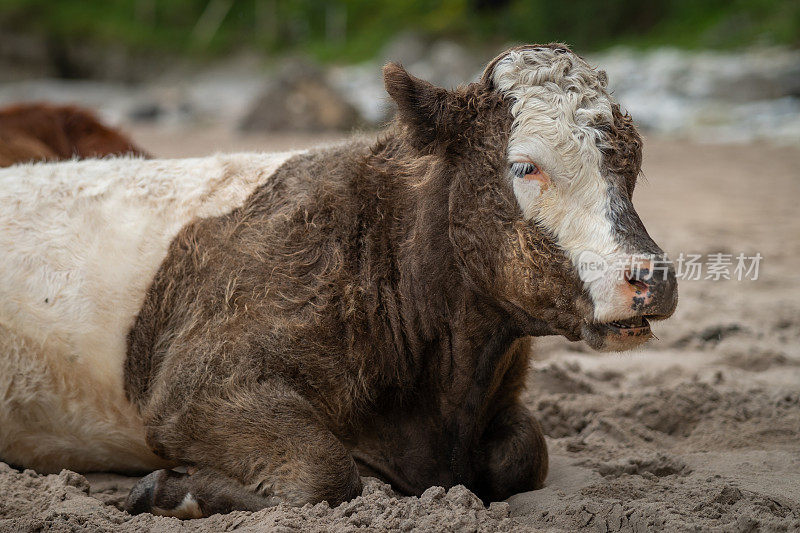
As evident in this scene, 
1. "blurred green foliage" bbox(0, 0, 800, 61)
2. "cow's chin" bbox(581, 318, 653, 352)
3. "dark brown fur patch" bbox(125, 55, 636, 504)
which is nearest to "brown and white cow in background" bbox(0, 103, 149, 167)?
"dark brown fur patch" bbox(125, 55, 636, 504)

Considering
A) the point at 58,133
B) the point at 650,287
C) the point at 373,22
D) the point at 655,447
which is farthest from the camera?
the point at 373,22

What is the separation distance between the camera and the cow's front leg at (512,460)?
3646 mm

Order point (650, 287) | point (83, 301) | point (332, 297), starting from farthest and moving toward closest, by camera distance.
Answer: point (83, 301) → point (332, 297) → point (650, 287)

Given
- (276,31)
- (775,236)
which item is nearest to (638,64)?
(775,236)

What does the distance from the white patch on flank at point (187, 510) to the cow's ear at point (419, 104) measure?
1.66m

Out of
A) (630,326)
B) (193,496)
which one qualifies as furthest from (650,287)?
(193,496)

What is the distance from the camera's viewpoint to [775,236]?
8.01m

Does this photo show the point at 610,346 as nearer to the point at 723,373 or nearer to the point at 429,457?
the point at 429,457

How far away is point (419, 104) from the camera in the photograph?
132 inches

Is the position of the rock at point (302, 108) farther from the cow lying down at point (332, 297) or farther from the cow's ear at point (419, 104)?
the cow's ear at point (419, 104)

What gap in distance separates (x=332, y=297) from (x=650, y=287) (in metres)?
1.27

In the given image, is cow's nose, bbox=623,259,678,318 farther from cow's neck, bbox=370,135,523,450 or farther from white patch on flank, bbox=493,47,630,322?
cow's neck, bbox=370,135,523,450

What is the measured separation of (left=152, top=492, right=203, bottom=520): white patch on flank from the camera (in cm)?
335

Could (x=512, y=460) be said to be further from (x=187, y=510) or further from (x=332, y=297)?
(x=187, y=510)
